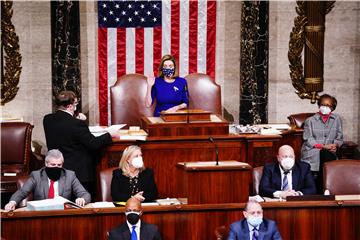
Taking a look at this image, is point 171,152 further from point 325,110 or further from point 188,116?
point 325,110

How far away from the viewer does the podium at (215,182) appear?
8.48 m

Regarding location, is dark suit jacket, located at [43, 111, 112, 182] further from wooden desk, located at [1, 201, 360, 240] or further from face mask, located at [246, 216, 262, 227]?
face mask, located at [246, 216, 262, 227]

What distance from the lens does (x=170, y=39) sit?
13430 millimetres

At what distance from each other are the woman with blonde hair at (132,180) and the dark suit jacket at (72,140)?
1.05m

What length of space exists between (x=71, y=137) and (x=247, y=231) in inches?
110

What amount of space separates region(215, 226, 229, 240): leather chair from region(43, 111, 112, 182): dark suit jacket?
232 cm

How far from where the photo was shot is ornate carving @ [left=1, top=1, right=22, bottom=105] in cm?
1293

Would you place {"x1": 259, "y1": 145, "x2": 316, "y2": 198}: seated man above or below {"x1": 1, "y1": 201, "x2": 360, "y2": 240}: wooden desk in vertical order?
above

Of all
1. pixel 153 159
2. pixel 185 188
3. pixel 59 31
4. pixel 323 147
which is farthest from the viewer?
pixel 59 31

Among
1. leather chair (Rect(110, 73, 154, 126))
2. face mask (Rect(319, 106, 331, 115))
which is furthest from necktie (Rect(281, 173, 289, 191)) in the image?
leather chair (Rect(110, 73, 154, 126))

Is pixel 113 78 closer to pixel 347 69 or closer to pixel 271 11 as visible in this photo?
pixel 271 11

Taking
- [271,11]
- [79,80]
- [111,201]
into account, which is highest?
[271,11]

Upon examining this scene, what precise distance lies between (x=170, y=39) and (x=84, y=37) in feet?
4.37

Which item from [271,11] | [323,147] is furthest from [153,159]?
[271,11]
